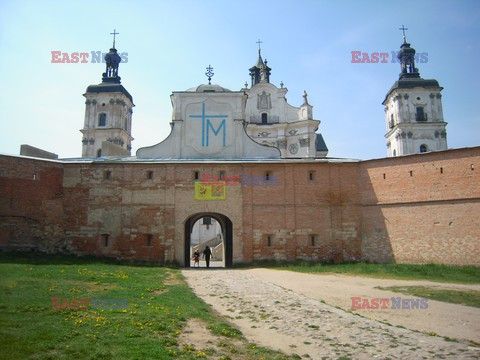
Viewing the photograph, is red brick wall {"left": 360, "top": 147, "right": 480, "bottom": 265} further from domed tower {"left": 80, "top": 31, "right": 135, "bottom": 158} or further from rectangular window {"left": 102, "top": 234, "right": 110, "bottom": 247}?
domed tower {"left": 80, "top": 31, "right": 135, "bottom": 158}

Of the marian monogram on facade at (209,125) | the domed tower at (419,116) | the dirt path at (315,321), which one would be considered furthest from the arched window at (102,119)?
the dirt path at (315,321)

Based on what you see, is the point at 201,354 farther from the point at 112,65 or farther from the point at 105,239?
the point at 112,65

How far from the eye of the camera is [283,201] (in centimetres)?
2186

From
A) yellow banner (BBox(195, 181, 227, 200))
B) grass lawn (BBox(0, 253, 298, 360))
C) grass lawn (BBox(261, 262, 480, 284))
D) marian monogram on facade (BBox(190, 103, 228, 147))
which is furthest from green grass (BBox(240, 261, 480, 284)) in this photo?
grass lawn (BBox(0, 253, 298, 360))

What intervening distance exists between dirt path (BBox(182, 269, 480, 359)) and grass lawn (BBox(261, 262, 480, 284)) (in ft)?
6.91

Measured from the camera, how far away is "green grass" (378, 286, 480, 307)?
1109 cm

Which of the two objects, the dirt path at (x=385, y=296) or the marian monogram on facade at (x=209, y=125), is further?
the marian monogram on facade at (x=209, y=125)

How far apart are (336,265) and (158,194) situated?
1060 centimetres

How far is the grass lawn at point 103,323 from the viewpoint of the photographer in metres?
6.25

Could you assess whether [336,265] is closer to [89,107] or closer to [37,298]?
[37,298]

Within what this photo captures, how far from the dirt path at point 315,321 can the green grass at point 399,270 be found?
7.00ft

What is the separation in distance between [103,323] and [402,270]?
14.5m

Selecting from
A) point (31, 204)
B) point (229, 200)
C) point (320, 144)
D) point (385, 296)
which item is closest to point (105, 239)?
point (31, 204)

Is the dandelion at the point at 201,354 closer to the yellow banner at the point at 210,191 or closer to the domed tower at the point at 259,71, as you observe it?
the yellow banner at the point at 210,191
